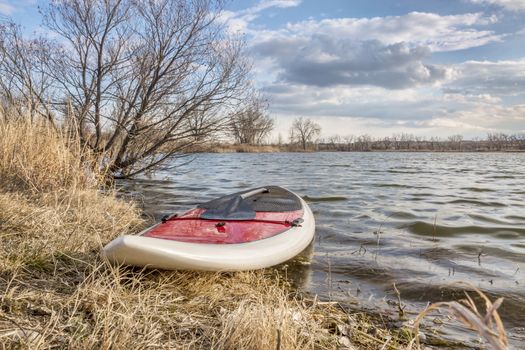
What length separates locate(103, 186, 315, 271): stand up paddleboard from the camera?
279 cm

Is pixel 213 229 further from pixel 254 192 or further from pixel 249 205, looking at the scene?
pixel 254 192

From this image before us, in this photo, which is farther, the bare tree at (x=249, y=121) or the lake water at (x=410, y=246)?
the bare tree at (x=249, y=121)

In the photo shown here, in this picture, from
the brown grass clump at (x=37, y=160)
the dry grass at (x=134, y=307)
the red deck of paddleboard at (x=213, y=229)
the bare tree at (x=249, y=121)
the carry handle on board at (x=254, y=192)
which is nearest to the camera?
the dry grass at (x=134, y=307)

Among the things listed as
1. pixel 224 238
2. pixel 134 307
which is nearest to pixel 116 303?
pixel 134 307

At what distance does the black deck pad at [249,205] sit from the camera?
172 inches

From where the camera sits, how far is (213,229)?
392cm

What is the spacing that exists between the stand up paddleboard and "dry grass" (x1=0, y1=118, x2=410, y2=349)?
5.4 inches

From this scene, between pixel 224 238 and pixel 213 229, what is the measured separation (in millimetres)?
260

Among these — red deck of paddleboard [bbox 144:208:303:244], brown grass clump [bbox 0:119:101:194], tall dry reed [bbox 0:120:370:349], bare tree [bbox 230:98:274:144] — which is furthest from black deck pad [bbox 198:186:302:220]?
bare tree [bbox 230:98:274:144]

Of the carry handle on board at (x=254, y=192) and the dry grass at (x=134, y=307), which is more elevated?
the carry handle on board at (x=254, y=192)

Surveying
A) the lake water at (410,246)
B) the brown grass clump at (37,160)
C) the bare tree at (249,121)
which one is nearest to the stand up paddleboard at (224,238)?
the lake water at (410,246)

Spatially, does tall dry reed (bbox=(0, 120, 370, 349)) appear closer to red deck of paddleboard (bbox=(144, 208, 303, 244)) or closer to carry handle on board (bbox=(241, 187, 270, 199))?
red deck of paddleboard (bbox=(144, 208, 303, 244))

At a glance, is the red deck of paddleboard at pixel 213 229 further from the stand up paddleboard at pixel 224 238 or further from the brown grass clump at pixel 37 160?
the brown grass clump at pixel 37 160

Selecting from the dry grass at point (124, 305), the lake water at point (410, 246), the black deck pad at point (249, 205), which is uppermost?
the black deck pad at point (249, 205)
